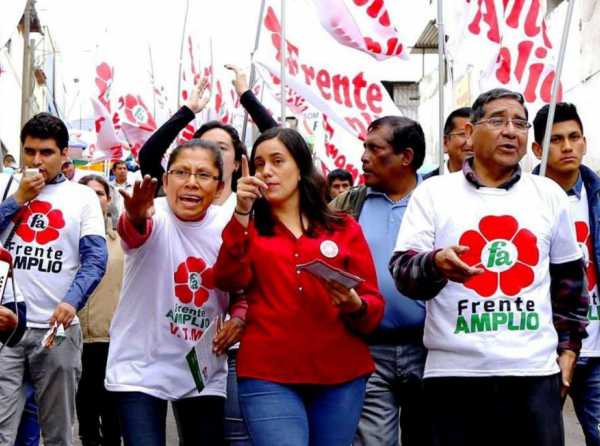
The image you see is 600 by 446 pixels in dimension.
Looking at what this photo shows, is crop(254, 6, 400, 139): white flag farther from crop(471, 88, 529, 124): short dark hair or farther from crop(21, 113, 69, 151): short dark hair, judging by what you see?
crop(471, 88, 529, 124): short dark hair

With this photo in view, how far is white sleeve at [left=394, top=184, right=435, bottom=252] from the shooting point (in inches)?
175

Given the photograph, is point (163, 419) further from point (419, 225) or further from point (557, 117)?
point (557, 117)

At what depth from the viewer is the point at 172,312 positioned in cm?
505

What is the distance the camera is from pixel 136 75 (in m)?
15.1

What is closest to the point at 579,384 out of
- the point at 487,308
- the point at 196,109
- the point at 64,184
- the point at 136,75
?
the point at 487,308

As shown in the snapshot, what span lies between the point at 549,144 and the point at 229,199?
1.65 meters

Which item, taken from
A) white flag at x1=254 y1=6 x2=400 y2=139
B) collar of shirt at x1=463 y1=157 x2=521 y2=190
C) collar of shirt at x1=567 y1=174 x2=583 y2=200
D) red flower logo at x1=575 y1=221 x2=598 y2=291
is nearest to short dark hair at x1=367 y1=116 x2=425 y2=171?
collar of shirt at x1=567 y1=174 x2=583 y2=200

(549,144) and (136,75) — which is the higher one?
(136,75)

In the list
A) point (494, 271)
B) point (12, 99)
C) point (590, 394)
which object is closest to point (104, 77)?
point (590, 394)

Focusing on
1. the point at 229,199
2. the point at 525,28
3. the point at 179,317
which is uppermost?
the point at 525,28

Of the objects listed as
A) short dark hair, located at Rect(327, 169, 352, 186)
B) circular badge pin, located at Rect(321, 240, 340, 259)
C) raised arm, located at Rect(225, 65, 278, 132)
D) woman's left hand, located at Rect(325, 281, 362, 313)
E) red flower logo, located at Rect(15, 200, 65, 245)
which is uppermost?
raised arm, located at Rect(225, 65, 278, 132)

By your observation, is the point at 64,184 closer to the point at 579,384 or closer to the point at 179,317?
the point at 179,317

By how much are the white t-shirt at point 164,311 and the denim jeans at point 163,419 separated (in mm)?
51

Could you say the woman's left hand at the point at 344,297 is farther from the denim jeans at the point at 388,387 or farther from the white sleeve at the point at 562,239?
the denim jeans at the point at 388,387
